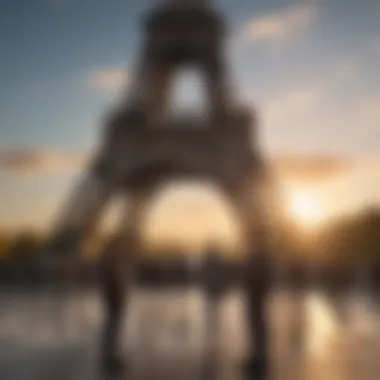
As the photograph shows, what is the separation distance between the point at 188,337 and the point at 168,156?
0.64m

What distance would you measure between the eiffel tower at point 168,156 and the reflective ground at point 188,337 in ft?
0.39

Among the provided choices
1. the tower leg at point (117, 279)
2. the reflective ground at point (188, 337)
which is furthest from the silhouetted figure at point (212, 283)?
the tower leg at point (117, 279)

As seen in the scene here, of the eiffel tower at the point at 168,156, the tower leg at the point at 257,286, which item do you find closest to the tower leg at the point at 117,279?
the eiffel tower at the point at 168,156

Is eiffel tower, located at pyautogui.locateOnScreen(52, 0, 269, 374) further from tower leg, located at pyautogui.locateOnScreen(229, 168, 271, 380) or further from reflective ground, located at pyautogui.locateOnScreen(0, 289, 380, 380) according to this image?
reflective ground, located at pyautogui.locateOnScreen(0, 289, 380, 380)

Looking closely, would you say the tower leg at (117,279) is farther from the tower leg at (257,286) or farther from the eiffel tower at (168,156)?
the tower leg at (257,286)

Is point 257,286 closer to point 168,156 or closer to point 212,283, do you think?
point 212,283

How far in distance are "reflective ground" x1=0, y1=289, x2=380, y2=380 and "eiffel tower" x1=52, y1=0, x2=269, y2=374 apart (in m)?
0.12

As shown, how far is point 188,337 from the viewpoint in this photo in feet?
8.17

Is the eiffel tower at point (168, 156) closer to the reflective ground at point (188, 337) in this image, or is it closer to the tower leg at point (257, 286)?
the tower leg at point (257, 286)

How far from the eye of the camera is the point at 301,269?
209 centimetres

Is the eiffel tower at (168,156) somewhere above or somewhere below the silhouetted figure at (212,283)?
above

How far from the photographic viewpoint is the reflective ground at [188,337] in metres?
1.96

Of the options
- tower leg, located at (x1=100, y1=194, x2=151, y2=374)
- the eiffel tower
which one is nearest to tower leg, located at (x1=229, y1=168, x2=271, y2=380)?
the eiffel tower

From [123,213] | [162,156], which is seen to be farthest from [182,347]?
[162,156]
